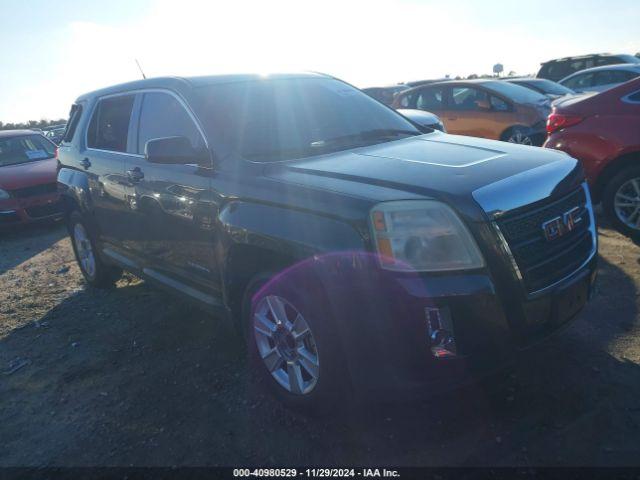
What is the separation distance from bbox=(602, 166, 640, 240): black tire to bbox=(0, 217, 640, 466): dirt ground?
602mm

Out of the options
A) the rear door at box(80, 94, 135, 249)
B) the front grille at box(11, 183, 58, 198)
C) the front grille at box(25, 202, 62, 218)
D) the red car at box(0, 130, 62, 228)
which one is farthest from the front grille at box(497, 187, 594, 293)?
the front grille at box(11, 183, 58, 198)

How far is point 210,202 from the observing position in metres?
3.01

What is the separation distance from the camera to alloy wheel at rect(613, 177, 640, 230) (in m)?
4.72

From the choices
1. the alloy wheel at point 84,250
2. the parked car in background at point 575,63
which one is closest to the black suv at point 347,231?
the alloy wheel at point 84,250

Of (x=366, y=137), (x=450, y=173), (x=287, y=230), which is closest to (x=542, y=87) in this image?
(x=366, y=137)

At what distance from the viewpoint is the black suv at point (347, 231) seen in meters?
2.21

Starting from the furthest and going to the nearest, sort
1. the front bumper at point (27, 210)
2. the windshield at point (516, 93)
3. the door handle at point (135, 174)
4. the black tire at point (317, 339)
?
the windshield at point (516, 93) → the front bumper at point (27, 210) → the door handle at point (135, 174) → the black tire at point (317, 339)

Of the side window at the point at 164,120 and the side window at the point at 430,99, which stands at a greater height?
the side window at the point at 164,120

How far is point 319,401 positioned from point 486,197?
1.32 metres

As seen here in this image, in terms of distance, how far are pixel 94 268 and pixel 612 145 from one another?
5.28 m

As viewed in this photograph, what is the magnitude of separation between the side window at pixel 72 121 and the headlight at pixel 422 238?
412cm

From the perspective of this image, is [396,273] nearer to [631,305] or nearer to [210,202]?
[210,202]

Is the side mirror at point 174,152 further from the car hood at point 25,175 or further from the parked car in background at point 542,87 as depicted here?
the parked car in background at point 542,87

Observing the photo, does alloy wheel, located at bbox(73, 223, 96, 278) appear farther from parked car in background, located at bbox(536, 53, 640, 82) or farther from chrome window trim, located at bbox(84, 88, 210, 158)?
parked car in background, located at bbox(536, 53, 640, 82)
